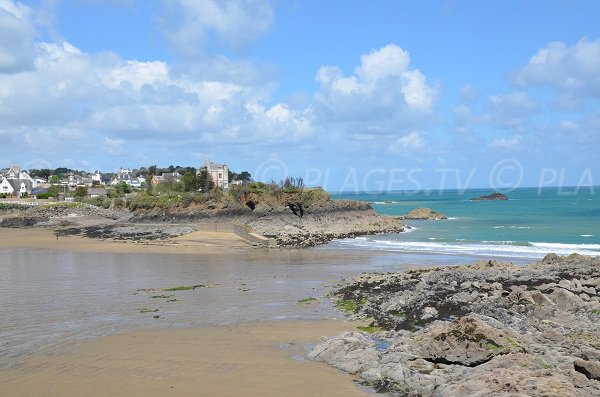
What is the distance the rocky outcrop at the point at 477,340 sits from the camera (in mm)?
8391

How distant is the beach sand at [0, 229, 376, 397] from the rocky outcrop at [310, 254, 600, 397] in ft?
2.68

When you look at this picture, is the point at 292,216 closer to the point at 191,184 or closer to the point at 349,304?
the point at 191,184

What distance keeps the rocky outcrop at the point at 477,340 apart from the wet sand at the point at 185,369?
2.76 ft

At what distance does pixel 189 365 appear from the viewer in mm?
10789

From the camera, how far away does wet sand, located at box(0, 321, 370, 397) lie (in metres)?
9.38

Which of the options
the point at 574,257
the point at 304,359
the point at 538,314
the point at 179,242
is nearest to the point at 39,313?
the point at 304,359

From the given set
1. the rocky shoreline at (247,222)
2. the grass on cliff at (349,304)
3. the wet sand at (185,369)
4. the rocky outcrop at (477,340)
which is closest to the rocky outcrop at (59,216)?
the rocky shoreline at (247,222)

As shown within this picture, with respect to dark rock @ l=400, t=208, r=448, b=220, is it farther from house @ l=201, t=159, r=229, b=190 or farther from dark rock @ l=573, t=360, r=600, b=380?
dark rock @ l=573, t=360, r=600, b=380

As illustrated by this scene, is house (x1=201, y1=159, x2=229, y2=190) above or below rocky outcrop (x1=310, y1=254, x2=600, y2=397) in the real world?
above

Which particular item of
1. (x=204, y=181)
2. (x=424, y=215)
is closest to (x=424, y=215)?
(x=424, y=215)

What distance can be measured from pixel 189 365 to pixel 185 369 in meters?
0.27

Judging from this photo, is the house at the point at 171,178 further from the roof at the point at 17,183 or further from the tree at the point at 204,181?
the roof at the point at 17,183

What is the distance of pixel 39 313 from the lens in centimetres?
1577

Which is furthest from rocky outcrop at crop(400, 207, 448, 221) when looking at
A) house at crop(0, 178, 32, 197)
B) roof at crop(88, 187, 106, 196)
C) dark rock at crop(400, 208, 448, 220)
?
house at crop(0, 178, 32, 197)
